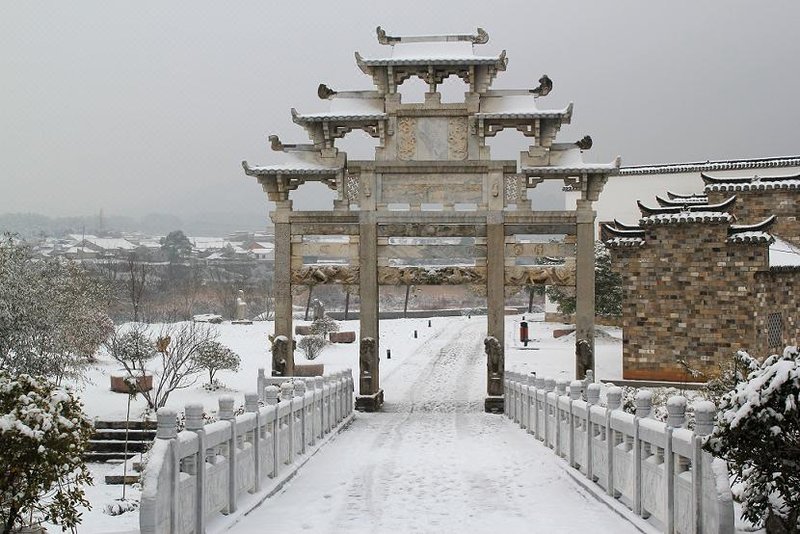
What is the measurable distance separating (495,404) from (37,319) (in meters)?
13.2

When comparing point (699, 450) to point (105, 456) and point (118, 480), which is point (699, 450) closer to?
point (118, 480)

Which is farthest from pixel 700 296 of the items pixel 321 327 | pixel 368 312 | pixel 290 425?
pixel 321 327

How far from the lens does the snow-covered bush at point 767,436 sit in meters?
6.21

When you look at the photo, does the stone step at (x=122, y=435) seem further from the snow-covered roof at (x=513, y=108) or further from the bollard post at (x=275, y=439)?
the bollard post at (x=275, y=439)

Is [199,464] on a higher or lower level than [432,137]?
lower

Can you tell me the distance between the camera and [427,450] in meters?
14.9

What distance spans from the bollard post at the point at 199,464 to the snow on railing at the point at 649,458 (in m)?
4.03

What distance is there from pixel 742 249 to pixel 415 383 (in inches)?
488

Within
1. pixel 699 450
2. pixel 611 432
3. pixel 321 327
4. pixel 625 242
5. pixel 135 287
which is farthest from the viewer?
pixel 135 287

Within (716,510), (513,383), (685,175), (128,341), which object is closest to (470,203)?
(513,383)

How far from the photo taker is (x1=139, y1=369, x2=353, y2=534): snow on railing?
22.9 ft

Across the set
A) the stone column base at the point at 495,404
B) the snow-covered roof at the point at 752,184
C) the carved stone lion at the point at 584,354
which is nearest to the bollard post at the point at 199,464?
the stone column base at the point at 495,404

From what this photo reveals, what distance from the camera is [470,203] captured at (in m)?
23.7

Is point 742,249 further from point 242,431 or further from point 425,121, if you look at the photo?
point 242,431
